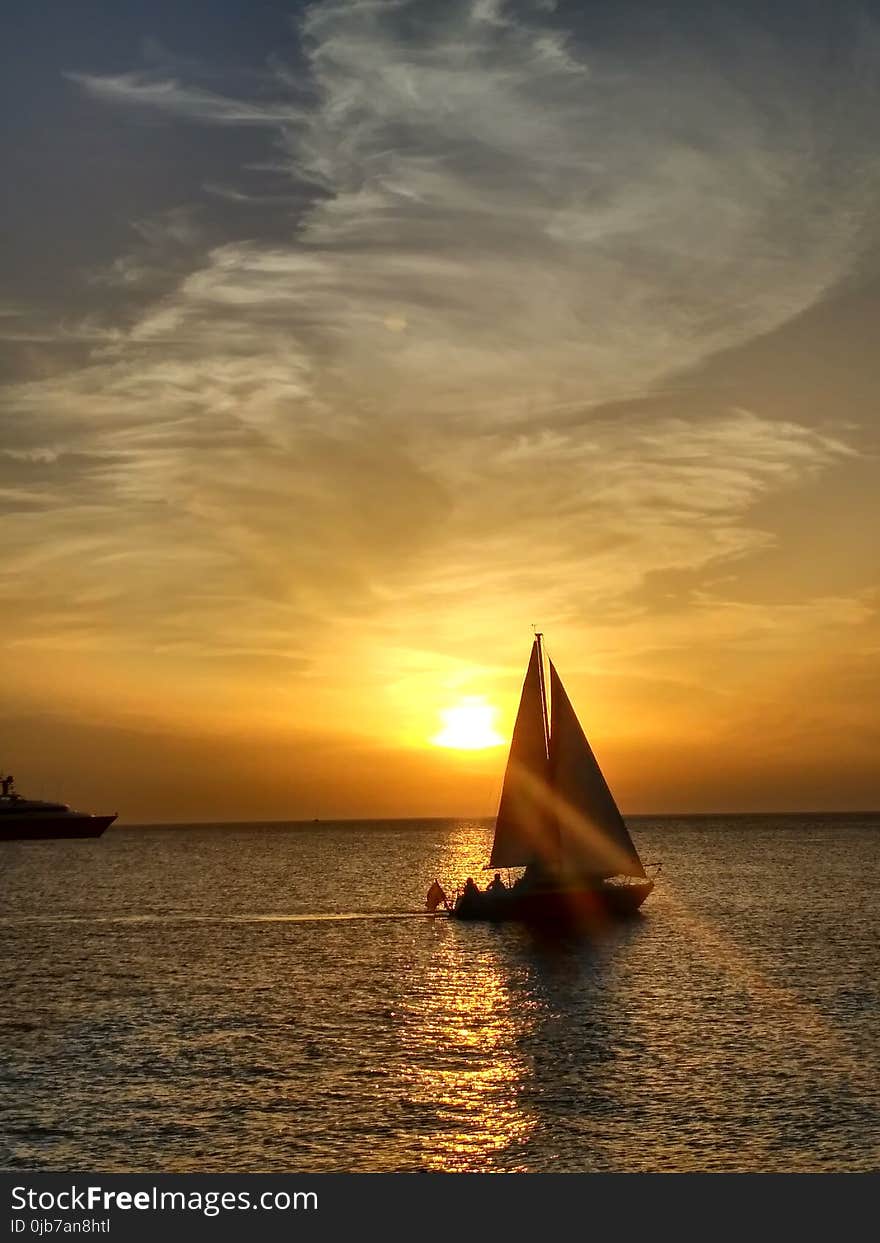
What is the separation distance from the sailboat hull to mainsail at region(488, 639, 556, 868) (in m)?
3.06

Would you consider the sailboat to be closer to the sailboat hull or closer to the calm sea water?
the sailboat hull

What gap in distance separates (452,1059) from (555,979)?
79.9 ft

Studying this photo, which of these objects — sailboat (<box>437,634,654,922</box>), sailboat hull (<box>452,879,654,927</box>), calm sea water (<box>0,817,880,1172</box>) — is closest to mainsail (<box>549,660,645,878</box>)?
sailboat (<box>437,634,654,922</box>)

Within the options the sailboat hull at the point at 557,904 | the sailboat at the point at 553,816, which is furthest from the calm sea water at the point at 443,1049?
the sailboat at the point at 553,816

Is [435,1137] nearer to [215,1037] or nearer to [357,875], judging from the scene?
[215,1037]

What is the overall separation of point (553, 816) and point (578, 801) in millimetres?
2173

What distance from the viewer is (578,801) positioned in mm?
95562

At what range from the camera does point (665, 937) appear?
97500mm

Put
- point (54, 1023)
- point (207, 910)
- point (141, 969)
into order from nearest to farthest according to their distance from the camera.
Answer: point (54, 1023) → point (141, 969) → point (207, 910)

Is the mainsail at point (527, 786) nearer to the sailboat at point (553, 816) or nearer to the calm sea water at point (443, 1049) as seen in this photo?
the sailboat at point (553, 816)

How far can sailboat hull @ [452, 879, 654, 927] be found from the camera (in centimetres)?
9694

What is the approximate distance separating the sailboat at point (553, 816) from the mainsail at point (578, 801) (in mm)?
74

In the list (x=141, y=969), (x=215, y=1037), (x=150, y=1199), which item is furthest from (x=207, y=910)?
(x=150, y=1199)

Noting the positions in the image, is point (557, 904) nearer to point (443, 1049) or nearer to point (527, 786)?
point (527, 786)
